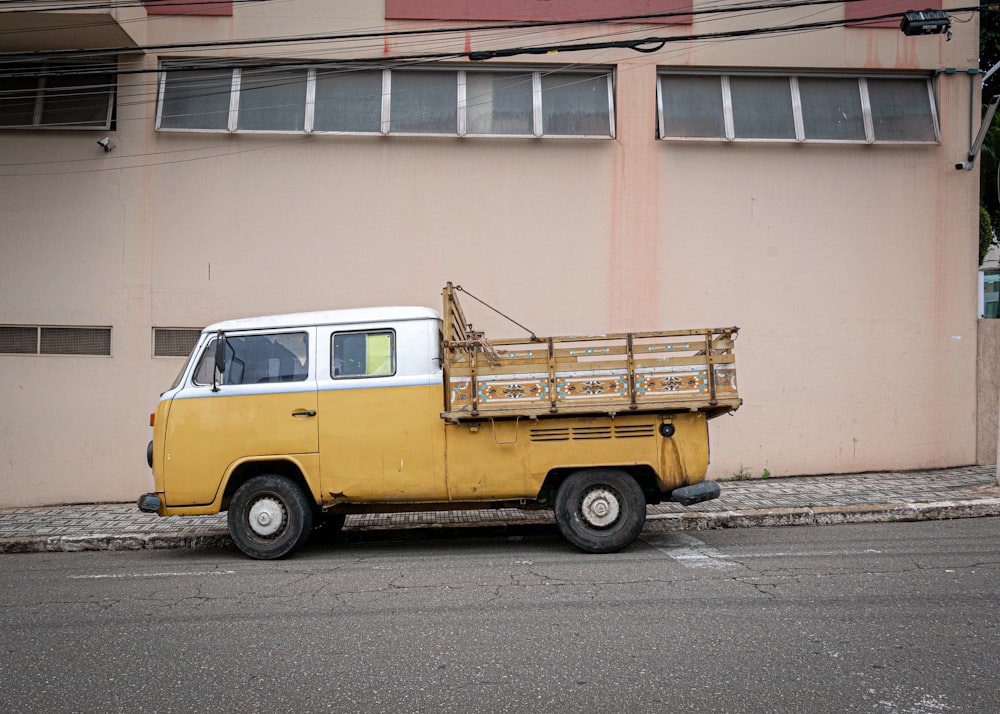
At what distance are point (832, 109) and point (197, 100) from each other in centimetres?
924

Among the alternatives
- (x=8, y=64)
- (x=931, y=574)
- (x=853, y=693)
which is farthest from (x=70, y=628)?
(x=8, y=64)

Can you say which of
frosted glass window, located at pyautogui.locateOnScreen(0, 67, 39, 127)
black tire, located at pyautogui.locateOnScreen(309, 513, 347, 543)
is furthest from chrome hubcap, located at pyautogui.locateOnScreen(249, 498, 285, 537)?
frosted glass window, located at pyautogui.locateOnScreen(0, 67, 39, 127)

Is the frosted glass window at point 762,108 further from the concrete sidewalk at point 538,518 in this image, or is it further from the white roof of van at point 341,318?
the white roof of van at point 341,318

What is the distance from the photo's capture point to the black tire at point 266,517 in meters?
7.93

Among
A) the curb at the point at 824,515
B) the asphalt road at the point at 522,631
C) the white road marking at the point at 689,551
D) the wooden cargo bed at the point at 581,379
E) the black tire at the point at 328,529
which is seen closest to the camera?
the asphalt road at the point at 522,631

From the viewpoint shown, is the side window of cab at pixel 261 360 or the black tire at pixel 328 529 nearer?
the side window of cab at pixel 261 360

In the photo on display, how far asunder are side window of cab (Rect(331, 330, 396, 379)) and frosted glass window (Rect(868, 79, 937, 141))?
8455 mm

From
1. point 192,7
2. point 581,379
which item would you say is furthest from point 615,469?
point 192,7

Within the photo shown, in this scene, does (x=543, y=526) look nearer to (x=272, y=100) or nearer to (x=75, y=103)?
(x=272, y=100)

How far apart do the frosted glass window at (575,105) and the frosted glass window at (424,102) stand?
1.35m

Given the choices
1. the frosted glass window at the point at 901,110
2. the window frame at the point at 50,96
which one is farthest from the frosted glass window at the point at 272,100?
the frosted glass window at the point at 901,110

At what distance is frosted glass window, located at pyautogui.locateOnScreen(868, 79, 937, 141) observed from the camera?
12.4 metres

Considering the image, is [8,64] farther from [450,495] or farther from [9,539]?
[450,495]

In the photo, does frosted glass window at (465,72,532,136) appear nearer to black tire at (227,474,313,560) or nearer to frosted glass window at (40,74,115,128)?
frosted glass window at (40,74,115,128)
